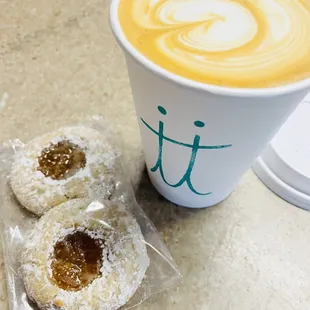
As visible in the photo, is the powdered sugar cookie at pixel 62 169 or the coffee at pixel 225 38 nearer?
the coffee at pixel 225 38

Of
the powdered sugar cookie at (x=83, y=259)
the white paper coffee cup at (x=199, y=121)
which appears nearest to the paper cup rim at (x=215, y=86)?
the white paper coffee cup at (x=199, y=121)

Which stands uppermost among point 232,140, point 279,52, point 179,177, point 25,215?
point 279,52

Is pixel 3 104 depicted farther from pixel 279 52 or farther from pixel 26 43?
pixel 279 52

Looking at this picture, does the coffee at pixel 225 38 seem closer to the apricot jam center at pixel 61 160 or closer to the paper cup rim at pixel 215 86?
the paper cup rim at pixel 215 86

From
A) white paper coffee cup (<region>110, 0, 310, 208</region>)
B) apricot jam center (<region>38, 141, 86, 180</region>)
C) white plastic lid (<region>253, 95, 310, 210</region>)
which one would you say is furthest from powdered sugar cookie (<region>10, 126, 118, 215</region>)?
white plastic lid (<region>253, 95, 310, 210</region>)

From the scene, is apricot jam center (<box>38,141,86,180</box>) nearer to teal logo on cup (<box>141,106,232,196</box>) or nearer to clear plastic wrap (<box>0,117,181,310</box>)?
clear plastic wrap (<box>0,117,181,310</box>)

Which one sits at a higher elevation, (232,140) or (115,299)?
(232,140)

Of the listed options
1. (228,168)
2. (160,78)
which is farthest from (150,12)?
(228,168)
